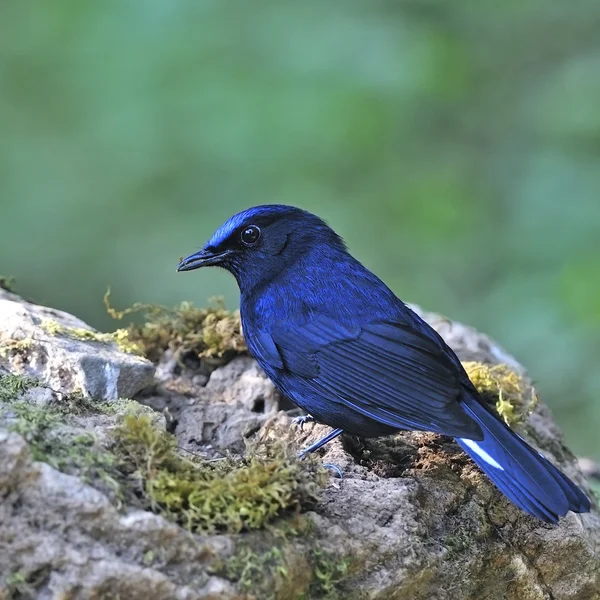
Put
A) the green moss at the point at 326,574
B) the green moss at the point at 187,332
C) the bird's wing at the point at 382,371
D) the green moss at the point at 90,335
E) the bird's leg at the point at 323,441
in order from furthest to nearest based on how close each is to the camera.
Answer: the green moss at the point at 187,332, the green moss at the point at 90,335, the bird's leg at the point at 323,441, the bird's wing at the point at 382,371, the green moss at the point at 326,574

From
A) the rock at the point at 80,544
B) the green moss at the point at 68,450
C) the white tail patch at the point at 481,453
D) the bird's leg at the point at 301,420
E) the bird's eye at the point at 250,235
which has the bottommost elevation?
the rock at the point at 80,544

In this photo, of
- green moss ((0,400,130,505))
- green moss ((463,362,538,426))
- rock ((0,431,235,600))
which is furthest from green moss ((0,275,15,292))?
green moss ((463,362,538,426))

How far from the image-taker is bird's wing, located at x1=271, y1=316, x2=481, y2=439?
3.01 metres

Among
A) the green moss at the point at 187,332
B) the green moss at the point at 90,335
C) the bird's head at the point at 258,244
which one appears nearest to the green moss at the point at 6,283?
the green moss at the point at 187,332

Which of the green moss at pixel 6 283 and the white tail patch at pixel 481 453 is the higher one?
the green moss at pixel 6 283

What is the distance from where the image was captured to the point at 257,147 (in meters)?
7.13

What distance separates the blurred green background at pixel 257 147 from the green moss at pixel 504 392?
9.38 ft

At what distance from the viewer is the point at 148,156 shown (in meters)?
7.38

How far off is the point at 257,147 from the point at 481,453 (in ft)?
15.5

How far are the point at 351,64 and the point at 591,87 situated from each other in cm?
220

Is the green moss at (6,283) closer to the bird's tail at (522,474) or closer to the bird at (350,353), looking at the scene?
the bird at (350,353)

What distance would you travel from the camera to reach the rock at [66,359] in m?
3.32

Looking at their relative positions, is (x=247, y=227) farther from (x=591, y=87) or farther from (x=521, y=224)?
(x=591, y=87)

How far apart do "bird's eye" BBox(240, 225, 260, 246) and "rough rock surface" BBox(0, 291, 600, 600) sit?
0.70 meters
